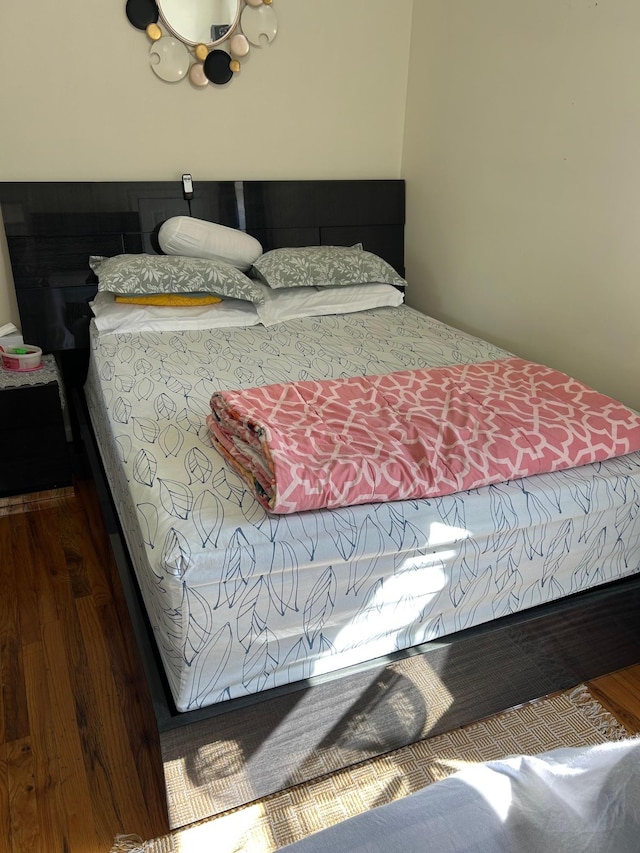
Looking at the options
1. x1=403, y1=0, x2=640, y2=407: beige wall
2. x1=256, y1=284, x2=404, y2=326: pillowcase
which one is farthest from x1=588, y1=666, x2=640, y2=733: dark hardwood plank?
x1=256, y1=284, x2=404, y2=326: pillowcase

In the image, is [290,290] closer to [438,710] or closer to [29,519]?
[29,519]

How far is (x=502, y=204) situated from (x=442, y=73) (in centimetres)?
76

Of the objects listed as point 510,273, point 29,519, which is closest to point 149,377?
point 29,519

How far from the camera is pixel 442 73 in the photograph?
9.70 ft

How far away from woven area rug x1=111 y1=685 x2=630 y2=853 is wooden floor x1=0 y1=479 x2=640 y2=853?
72mm

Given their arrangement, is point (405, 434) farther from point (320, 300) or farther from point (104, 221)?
point (104, 221)

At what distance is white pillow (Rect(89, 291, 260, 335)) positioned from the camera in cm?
254

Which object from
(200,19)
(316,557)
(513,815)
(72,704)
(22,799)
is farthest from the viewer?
(200,19)

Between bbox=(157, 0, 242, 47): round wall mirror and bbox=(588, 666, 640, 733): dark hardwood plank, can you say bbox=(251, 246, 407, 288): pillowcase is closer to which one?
bbox=(157, 0, 242, 47): round wall mirror

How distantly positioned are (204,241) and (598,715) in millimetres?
2259

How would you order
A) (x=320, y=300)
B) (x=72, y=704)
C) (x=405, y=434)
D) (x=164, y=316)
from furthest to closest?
(x=320, y=300) → (x=164, y=316) → (x=72, y=704) → (x=405, y=434)

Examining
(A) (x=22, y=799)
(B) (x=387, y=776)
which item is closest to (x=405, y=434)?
(B) (x=387, y=776)

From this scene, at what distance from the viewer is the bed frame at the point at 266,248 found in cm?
143

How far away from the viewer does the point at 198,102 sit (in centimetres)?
287
